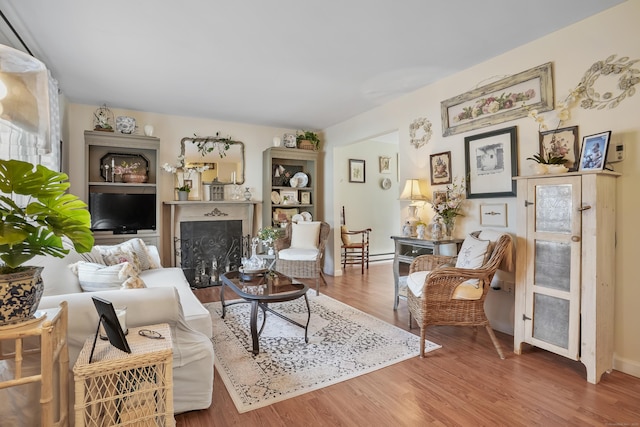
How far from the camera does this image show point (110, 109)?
4.51 metres

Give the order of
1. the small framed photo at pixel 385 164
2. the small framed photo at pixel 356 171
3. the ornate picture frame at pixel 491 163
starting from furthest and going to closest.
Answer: the small framed photo at pixel 385 164 → the small framed photo at pixel 356 171 → the ornate picture frame at pixel 491 163

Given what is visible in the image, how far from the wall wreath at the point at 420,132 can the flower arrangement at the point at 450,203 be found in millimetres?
644

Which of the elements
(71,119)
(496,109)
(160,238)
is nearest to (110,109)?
(71,119)

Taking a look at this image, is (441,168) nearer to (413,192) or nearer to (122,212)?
(413,192)

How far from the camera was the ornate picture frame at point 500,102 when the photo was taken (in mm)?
2736

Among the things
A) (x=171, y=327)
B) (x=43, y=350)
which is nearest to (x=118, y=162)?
(x=171, y=327)

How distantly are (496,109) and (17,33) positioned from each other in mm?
4075

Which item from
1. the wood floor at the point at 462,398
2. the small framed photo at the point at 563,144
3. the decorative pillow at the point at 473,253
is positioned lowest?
the wood floor at the point at 462,398

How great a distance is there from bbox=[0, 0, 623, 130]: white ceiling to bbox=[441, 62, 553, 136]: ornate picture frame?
0.96 ft

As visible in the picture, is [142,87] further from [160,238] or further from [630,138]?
[630,138]

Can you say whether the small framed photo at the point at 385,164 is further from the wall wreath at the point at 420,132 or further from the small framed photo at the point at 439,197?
the small framed photo at the point at 439,197

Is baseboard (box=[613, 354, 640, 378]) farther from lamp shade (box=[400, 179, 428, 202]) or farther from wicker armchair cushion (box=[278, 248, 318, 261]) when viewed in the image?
wicker armchair cushion (box=[278, 248, 318, 261])

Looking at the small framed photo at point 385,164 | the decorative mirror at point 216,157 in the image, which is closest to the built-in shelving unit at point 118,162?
the decorative mirror at point 216,157

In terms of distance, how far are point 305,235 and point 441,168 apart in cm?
217
